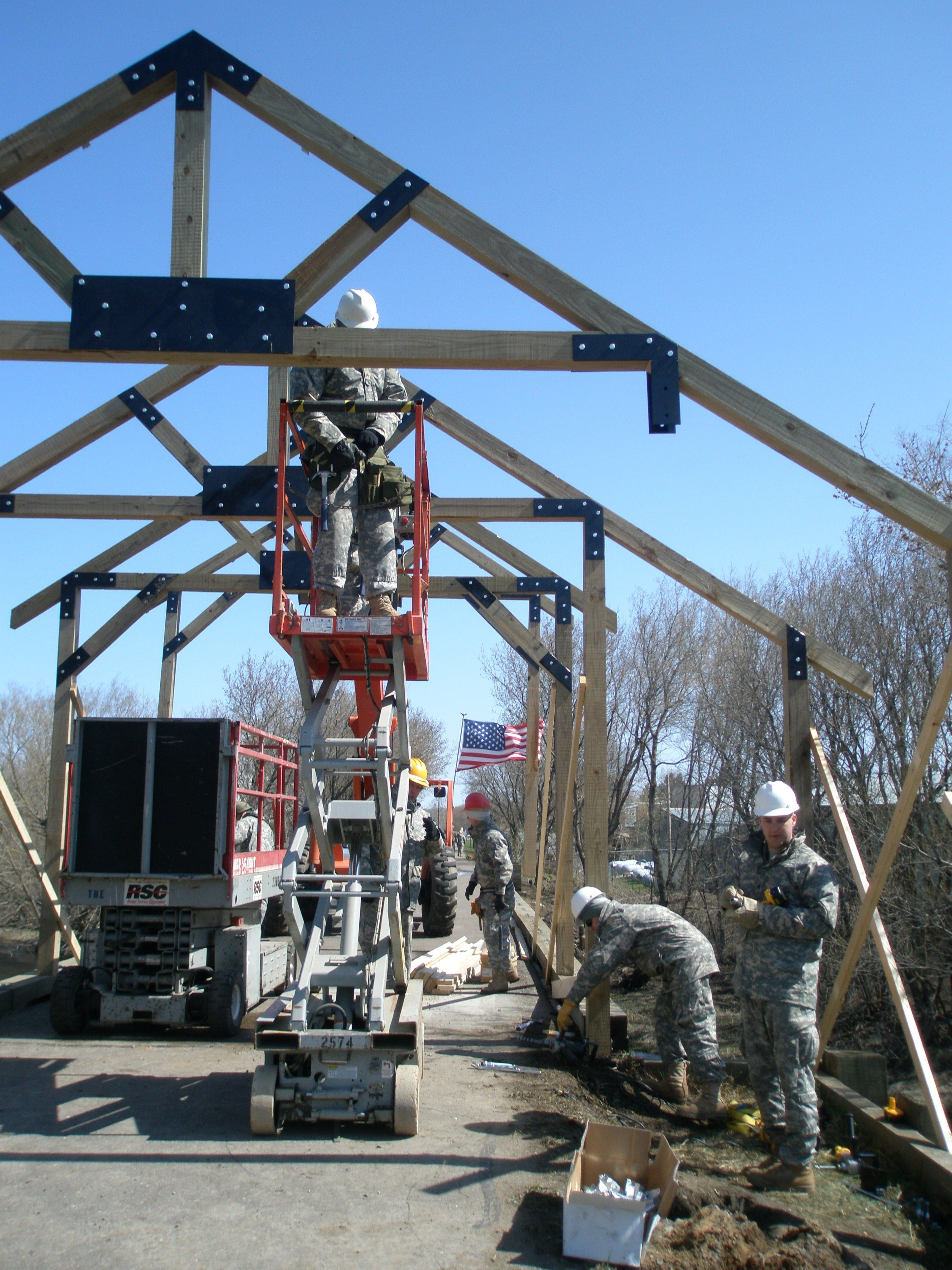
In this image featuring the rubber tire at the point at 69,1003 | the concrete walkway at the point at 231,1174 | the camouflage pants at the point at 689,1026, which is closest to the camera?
the concrete walkway at the point at 231,1174

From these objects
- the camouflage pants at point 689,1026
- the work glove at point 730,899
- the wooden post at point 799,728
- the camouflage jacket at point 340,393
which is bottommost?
the camouflage pants at point 689,1026

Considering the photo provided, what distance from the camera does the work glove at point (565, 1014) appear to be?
21.1 ft

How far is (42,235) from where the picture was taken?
505cm

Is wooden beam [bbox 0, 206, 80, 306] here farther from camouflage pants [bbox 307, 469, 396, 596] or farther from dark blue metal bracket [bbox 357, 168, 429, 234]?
camouflage pants [bbox 307, 469, 396, 596]

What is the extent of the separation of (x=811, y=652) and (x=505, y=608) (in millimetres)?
5416

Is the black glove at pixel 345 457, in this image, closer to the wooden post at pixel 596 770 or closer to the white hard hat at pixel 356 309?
the white hard hat at pixel 356 309

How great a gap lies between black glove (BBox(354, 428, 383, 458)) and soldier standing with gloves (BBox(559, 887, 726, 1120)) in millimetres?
3447

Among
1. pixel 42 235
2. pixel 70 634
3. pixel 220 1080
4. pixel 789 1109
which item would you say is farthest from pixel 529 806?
pixel 42 235

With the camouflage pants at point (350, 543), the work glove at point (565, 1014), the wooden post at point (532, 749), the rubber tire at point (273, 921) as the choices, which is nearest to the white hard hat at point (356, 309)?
the camouflage pants at point (350, 543)

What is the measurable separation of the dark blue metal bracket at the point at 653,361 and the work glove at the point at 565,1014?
12.5 feet

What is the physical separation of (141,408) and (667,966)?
6631 mm

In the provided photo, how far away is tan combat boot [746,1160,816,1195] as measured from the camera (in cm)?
492

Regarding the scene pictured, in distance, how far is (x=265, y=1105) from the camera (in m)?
5.57

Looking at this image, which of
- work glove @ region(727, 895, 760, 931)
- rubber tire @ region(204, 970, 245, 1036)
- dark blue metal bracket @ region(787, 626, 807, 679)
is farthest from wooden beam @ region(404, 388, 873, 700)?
rubber tire @ region(204, 970, 245, 1036)
